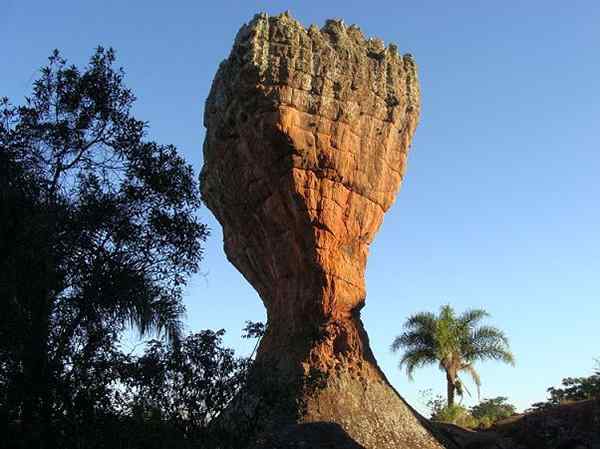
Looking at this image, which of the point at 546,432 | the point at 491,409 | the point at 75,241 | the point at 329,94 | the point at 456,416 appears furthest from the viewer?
the point at 491,409

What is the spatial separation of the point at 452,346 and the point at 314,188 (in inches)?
593

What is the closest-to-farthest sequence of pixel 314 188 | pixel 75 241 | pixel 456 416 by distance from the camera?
pixel 75 241 → pixel 314 188 → pixel 456 416

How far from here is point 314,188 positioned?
21719 mm

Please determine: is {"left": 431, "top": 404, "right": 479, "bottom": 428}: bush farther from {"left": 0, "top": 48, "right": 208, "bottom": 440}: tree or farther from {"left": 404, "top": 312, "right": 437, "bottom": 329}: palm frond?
{"left": 0, "top": 48, "right": 208, "bottom": 440}: tree

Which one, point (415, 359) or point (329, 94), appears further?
point (415, 359)

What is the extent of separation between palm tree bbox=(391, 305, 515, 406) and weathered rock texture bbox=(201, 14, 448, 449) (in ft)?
36.6

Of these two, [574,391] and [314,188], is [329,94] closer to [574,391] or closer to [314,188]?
[314,188]

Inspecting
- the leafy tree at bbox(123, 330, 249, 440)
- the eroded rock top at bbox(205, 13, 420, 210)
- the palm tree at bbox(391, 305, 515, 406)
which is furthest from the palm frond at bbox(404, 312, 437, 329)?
the leafy tree at bbox(123, 330, 249, 440)

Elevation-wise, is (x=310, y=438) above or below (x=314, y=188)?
below

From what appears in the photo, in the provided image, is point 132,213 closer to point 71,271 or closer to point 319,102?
point 71,271

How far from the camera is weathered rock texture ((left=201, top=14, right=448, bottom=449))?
2103 centimetres

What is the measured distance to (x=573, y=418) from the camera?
26906mm

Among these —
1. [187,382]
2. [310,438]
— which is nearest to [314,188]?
[310,438]

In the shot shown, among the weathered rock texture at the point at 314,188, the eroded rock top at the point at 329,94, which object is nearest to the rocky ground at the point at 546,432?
the weathered rock texture at the point at 314,188
